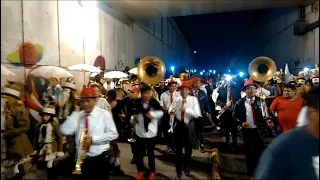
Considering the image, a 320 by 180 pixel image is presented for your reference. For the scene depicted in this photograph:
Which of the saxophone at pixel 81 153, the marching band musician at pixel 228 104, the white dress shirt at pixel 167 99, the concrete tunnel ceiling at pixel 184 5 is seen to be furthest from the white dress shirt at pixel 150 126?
the concrete tunnel ceiling at pixel 184 5

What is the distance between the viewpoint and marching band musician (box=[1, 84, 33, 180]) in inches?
182

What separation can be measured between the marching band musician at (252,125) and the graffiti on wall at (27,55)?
5.21 m

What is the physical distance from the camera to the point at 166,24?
28.3 meters

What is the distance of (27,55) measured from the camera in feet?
24.6

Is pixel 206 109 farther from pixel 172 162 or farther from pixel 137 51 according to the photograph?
pixel 137 51

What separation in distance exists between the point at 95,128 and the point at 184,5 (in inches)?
415

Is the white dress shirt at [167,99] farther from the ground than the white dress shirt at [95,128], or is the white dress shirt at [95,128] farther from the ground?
the white dress shirt at [167,99]

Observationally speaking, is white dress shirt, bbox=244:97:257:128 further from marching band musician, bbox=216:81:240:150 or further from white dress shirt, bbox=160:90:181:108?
marching band musician, bbox=216:81:240:150

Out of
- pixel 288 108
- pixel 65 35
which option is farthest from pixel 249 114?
pixel 65 35

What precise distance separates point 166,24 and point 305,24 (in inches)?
605

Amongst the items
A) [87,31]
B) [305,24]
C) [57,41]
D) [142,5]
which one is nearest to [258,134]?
[57,41]

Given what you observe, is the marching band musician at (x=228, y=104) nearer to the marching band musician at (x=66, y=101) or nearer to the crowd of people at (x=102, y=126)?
the crowd of people at (x=102, y=126)

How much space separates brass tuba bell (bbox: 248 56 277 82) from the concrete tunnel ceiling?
5.17 metres

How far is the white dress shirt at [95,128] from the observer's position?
12.5 ft
